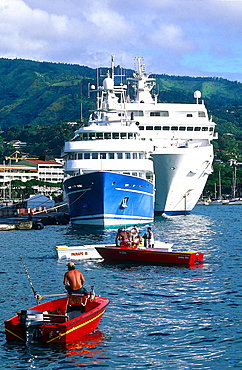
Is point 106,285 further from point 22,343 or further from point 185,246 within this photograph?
point 185,246

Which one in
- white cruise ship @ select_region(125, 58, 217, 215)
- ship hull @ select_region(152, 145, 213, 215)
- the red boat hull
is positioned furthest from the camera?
white cruise ship @ select_region(125, 58, 217, 215)

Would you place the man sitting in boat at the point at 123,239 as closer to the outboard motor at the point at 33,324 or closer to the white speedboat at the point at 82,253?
the white speedboat at the point at 82,253

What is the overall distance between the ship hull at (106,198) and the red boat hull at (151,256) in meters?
20.3

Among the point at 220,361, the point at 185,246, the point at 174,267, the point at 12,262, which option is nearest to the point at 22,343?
the point at 220,361

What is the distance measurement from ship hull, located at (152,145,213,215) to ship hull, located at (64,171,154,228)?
13.2 m

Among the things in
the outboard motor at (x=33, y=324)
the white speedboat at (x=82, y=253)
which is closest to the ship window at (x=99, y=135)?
the white speedboat at (x=82, y=253)

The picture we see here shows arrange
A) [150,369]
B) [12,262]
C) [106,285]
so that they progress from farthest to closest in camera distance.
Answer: [12,262], [106,285], [150,369]

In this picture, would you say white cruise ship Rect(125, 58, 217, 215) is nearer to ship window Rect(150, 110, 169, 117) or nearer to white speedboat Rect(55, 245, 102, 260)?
ship window Rect(150, 110, 169, 117)

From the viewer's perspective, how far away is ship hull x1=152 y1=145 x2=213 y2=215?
247 ft

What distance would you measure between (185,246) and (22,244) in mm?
12427

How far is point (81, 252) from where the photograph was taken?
3856 centimetres

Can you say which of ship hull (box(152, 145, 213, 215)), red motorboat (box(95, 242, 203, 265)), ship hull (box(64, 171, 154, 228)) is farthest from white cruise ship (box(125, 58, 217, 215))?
red motorboat (box(95, 242, 203, 265))

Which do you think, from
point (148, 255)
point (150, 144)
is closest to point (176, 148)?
point (150, 144)

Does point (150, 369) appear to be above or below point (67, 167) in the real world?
below
